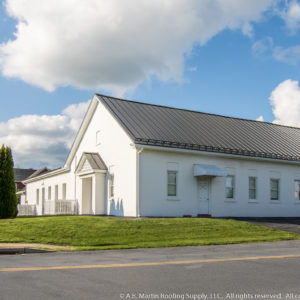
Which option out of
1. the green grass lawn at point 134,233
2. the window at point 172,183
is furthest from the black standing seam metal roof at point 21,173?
the green grass lawn at point 134,233

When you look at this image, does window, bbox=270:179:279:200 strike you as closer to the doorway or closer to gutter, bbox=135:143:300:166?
gutter, bbox=135:143:300:166

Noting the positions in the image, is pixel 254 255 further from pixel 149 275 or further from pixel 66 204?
pixel 66 204

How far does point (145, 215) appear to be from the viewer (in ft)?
69.1

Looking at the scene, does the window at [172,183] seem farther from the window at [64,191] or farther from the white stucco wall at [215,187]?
the window at [64,191]

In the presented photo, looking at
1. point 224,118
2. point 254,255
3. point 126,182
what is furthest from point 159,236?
point 224,118

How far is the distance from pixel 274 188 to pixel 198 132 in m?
6.12

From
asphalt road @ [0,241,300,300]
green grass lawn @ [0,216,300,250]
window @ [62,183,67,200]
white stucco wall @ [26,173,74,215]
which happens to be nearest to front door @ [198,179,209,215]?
green grass lawn @ [0,216,300,250]

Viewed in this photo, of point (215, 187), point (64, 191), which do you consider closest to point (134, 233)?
point (215, 187)

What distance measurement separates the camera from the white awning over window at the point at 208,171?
22234mm

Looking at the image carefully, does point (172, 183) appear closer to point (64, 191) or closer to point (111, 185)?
point (111, 185)

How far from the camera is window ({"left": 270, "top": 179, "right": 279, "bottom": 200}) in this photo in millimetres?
26234

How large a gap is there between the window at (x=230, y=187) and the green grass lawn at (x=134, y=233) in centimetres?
563

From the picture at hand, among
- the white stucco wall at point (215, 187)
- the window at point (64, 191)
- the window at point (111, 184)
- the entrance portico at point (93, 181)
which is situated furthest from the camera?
the window at point (64, 191)

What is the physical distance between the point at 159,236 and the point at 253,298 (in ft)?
30.3
